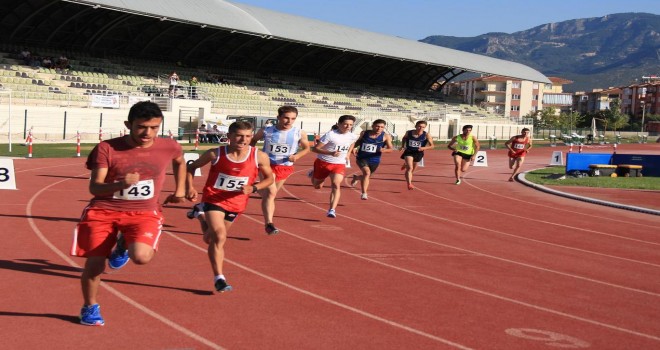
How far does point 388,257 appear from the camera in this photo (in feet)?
34.5

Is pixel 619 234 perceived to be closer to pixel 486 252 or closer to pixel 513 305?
pixel 486 252

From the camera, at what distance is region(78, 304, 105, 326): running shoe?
20.9 feet

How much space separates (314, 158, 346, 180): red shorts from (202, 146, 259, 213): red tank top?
647 centimetres

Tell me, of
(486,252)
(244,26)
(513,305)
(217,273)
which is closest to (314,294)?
(217,273)

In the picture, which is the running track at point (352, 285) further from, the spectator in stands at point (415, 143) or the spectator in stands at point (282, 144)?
the spectator in stands at point (415, 143)

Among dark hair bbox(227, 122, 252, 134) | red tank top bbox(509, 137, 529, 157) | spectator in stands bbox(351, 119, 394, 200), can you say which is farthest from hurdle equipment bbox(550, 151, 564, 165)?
dark hair bbox(227, 122, 252, 134)

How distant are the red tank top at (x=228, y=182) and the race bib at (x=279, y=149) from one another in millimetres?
4144

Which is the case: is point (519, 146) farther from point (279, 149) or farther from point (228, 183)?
point (228, 183)

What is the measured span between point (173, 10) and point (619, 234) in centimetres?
3981

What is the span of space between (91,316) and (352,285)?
3042mm

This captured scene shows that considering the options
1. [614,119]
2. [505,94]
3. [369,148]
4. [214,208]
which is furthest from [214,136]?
[614,119]

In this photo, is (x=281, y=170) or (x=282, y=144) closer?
(x=282, y=144)

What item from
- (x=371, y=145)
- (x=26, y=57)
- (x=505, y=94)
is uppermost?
(x=505, y=94)

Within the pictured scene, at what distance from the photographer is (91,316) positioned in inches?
251
